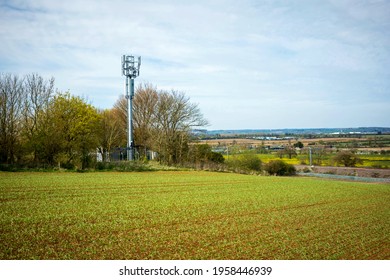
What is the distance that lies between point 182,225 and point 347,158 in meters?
39.8

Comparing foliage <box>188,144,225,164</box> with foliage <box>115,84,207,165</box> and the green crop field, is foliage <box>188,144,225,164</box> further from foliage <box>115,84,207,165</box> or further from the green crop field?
the green crop field

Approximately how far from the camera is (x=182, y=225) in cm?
1086

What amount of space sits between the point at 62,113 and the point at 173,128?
15.8 meters

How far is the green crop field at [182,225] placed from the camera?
8.23 metres

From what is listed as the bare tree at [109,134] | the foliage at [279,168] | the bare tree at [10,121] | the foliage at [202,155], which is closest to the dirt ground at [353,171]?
the foliage at [279,168]

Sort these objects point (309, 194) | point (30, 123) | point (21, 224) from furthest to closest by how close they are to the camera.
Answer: point (30, 123) < point (309, 194) < point (21, 224)

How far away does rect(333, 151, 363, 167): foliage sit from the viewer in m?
44.3

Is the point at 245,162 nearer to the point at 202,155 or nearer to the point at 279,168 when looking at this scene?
the point at 279,168

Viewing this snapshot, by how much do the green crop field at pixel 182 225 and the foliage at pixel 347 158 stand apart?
28.2 m

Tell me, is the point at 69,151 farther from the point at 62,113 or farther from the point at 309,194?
the point at 309,194

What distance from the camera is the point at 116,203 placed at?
1427cm

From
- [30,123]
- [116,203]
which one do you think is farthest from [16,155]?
[116,203]

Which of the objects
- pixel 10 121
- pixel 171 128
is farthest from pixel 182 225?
pixel 171 128

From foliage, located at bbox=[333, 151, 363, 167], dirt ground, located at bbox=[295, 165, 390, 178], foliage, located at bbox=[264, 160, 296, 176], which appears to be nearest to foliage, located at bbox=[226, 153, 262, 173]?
foliage, located at bbox=[264, 160, 296, 176]
